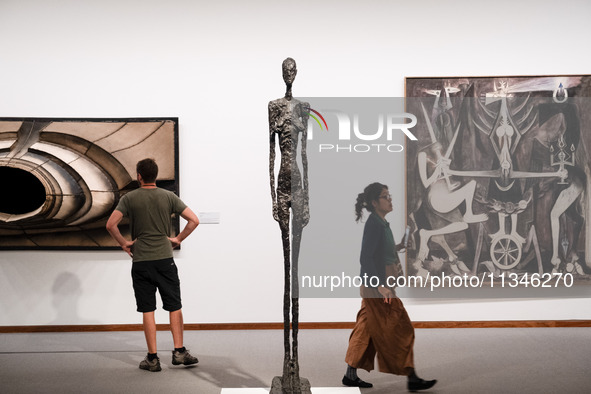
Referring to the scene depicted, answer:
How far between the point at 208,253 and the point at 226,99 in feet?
4.56

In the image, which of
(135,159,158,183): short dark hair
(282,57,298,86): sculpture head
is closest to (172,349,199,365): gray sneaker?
(135,159,158,183): short dark hair

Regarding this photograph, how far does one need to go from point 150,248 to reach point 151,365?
82 cm

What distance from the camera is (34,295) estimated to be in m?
5.54

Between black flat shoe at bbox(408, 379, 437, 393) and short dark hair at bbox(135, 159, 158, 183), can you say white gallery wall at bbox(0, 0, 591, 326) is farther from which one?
black flat shoe at bbox(408, 379, 437, 393)

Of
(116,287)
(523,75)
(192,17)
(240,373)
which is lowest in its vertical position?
(240,373)

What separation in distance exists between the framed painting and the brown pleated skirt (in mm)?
2350

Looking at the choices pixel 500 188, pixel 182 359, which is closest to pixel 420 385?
pixel 500 188

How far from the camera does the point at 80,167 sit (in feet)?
17.6

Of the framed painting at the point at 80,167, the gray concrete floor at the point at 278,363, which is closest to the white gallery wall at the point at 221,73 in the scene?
the framed painting at the point at 80,167

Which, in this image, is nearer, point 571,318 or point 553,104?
point 553,104

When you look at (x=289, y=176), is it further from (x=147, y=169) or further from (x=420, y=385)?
(x=420, y=385)

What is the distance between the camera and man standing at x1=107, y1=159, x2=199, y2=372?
4324 millimetres

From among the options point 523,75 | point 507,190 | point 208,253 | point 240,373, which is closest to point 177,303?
point 240,373

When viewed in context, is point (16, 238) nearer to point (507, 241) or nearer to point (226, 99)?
point (226, 99)
